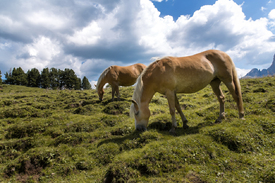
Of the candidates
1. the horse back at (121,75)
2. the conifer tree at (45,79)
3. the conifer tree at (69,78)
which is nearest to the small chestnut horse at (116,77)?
the horse back at (121,75)

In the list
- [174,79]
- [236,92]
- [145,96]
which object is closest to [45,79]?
[145,96]

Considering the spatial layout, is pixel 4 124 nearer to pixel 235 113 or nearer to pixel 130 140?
pixel 130 140

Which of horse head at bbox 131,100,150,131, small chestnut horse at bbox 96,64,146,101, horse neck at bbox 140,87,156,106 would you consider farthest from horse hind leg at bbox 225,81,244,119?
small chestnut horse at bbox 96,64,146,101

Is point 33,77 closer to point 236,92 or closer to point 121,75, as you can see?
point 121,75

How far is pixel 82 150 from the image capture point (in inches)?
188

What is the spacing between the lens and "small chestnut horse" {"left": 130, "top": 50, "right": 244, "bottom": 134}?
5238 millimetres

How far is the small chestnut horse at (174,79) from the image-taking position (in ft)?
Result: 17.2

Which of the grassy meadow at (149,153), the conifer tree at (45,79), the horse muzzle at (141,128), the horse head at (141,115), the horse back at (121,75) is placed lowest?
the grassy meadow at (149,153)

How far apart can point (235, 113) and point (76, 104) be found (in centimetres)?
974

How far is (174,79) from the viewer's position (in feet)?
17.1

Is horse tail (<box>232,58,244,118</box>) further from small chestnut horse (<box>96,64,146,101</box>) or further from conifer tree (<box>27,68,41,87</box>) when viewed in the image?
conifer tree (<box>27,68,41,87</box>)

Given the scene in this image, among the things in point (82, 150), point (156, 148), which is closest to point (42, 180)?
point (82, 150)

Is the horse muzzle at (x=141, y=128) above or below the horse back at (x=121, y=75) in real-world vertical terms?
below

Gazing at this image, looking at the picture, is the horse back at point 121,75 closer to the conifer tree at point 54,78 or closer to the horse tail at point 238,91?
the horse tail at point 238,91
